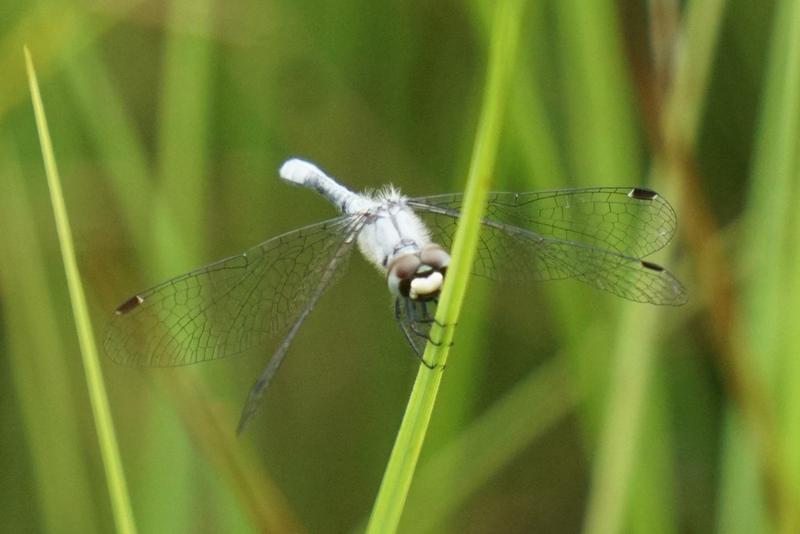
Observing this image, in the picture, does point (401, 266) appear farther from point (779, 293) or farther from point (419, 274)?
point (779, 293)

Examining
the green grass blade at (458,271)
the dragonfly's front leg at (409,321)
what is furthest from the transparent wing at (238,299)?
the green grass blade at (458,271)

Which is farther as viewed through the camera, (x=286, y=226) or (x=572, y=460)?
(x=286, y=226)

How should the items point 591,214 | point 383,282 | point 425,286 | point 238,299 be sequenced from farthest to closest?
point 383,282
point 591,214
point 238,299
point 425,286

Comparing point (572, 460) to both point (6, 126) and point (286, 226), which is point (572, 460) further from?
point (6, 126)

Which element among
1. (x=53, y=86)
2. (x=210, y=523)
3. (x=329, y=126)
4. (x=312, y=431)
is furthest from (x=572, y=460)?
(x=53, y=86)

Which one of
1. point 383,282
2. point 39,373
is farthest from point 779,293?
point 39,373

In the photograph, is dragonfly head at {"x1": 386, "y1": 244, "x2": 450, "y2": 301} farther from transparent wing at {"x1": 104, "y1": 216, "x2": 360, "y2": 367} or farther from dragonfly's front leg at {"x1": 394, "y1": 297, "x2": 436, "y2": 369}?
transparent wing at {"x1": 104, "y1": 216, "x2": 360, "y2": 367}

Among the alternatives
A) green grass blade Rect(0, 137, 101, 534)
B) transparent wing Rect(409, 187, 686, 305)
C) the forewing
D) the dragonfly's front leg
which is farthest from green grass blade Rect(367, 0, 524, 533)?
green grass blade Rect(0, 137, 101, 534)
